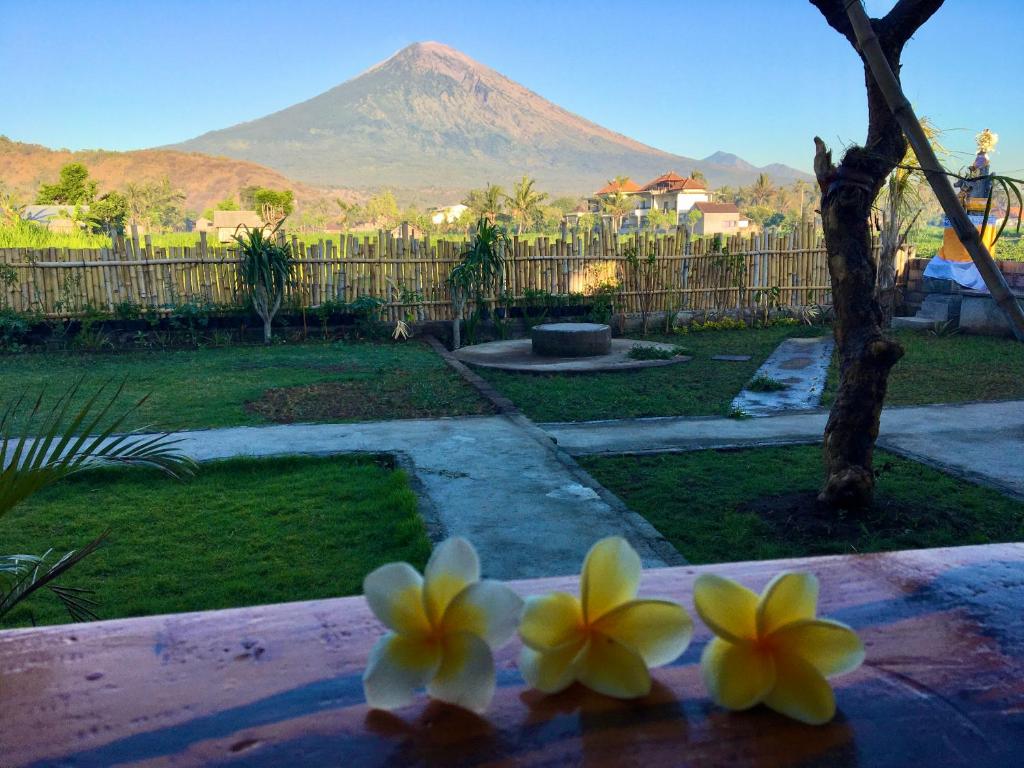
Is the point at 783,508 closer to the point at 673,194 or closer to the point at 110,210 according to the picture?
the point at 110,210

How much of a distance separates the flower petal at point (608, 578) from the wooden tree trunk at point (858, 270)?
3.88 meters

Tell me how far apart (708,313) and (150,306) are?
27.5 feet

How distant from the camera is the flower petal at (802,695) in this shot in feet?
2.60

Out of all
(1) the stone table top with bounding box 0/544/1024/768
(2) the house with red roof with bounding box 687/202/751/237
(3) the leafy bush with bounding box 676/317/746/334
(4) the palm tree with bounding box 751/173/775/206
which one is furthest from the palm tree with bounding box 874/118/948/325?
(4) the palm tree with bounding box 751/173/775/206

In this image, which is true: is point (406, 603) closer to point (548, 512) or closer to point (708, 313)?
point (548, 512)

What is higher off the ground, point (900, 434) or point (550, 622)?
point (550, 622)

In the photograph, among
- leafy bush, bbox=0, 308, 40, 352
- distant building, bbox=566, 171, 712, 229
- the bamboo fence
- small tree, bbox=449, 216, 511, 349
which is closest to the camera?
leafy bush, bbox=0, 308, 40, 352

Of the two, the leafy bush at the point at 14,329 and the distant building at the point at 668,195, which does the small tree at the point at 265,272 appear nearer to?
the leafy bush at the point at 14,329

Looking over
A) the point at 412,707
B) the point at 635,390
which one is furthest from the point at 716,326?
the point at 412,707

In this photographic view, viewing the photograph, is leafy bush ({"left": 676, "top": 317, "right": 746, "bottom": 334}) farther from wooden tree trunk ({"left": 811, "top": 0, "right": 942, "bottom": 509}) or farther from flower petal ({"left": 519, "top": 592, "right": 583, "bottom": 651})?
flower petal ({"left": 519, "top": 592, "right": 583, "bottom": 651})

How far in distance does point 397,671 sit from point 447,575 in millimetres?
96

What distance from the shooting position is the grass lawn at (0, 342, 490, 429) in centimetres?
758

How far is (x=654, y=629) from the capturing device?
0.85 metres

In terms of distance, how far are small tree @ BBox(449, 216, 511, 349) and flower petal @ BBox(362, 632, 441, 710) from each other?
11.8 m
